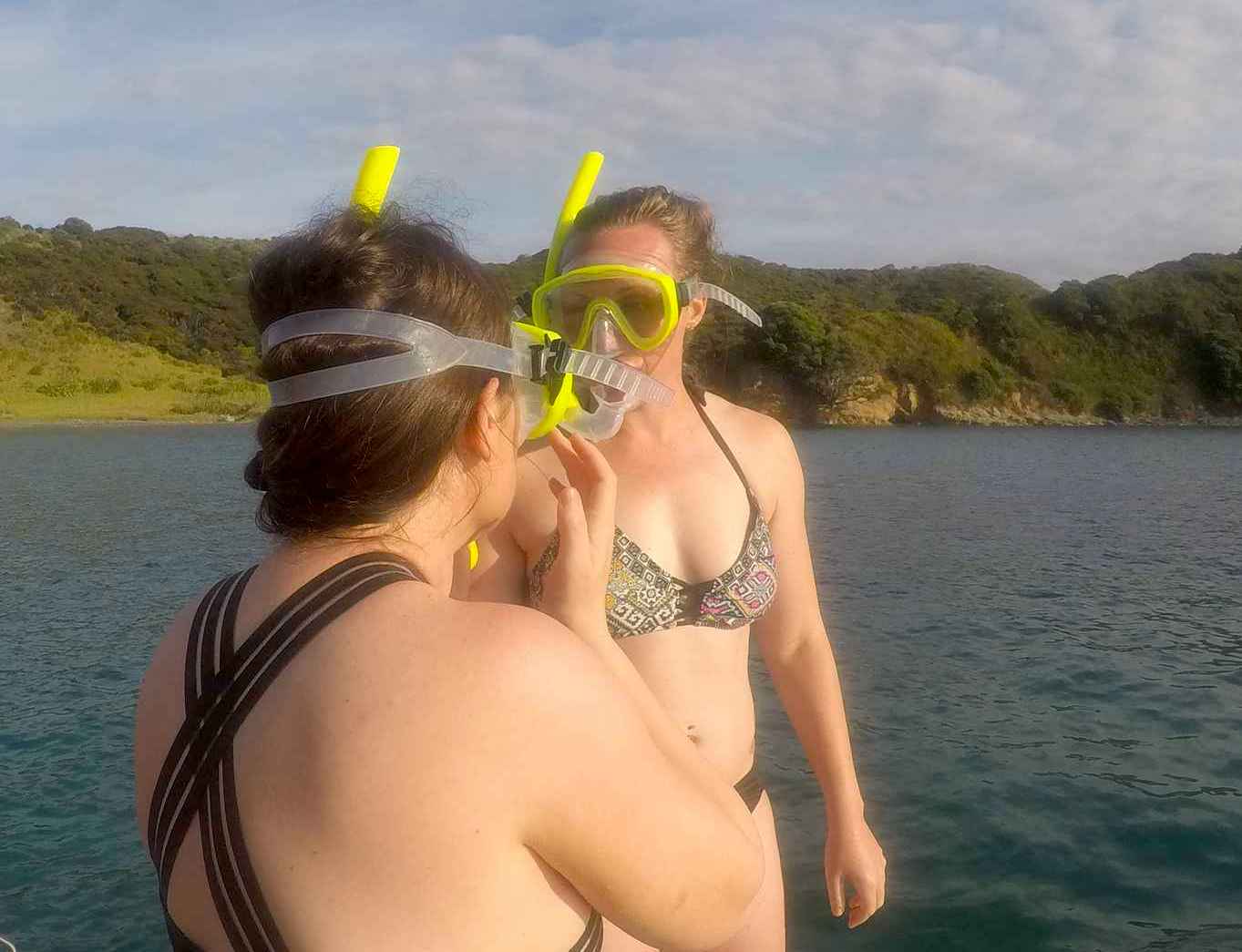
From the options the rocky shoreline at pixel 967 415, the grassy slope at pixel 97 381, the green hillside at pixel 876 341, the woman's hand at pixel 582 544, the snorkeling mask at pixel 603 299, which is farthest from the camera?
the rocky shoreline at pixel 967 415

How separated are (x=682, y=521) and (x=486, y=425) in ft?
4.06

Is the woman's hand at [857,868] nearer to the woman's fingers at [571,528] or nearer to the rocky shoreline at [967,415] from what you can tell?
the woman's fingers at [571,528]

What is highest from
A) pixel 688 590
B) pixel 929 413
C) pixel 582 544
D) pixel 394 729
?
pixel 582 544

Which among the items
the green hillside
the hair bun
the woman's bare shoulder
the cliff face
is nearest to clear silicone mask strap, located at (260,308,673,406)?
the hair bun

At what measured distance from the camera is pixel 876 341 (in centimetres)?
6297

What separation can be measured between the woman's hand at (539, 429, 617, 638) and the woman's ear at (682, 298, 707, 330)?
3.30ft

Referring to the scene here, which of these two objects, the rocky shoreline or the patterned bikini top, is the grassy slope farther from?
the patterned bikini top

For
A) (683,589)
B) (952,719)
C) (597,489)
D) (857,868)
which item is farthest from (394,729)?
(952,719)

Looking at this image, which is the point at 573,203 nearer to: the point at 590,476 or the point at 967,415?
the point at 590,476

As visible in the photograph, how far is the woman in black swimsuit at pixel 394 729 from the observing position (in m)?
1.11

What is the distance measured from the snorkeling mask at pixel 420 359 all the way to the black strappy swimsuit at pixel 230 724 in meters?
0.23

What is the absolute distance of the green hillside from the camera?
56.2 m

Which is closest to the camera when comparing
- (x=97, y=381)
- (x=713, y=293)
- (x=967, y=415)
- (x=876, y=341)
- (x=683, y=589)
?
(x=683, y=589)

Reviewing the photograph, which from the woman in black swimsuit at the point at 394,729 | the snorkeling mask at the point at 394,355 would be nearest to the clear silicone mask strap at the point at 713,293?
the snorkeling mask at the point at 394,355
